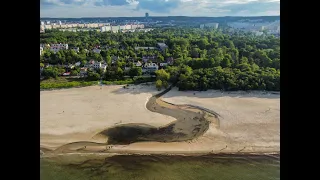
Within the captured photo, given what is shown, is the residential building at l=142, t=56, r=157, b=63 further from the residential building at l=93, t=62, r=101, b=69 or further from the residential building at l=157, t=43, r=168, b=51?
the residential building at l=93, t=62, r=101, b=69

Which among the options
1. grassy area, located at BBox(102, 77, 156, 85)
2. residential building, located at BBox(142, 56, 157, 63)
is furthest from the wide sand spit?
residential building, located at BBox(142, 56, 157, 63)

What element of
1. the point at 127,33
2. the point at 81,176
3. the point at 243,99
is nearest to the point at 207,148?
the point at 81,176

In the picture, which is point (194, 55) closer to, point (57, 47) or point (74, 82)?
point (74, 82)

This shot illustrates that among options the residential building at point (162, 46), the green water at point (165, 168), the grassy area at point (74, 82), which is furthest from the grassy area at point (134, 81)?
the green water at point (165, 168)

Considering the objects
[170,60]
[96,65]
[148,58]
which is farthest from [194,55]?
[96,65]

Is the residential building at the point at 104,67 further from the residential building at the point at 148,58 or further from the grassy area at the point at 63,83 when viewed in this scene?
the residential building at the point at 148,58
